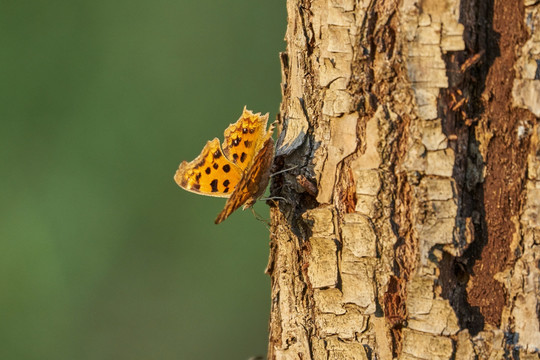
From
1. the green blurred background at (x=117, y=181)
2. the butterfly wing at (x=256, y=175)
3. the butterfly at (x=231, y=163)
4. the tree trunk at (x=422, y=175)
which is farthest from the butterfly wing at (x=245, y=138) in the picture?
the green blurred background at (x=117, y=181)

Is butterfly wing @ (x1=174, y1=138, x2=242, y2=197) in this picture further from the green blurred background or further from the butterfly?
the green blurred background

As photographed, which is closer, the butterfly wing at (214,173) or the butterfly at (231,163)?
the butterfly at (231,163)

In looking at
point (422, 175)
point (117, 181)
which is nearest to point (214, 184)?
point (422, 175)

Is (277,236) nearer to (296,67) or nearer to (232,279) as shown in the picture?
(296,67)

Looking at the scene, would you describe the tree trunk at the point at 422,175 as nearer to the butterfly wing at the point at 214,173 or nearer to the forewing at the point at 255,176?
the forewing at the point at 255,176

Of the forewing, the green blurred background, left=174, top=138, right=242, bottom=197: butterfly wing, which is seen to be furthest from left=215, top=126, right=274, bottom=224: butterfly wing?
the green blurred background

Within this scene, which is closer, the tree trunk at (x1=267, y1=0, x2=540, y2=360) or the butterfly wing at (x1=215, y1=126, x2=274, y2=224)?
the tree trunk at (x1=267, y1=0, x2=540, y2=360)

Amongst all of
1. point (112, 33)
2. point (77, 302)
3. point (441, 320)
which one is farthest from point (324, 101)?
point (112, 33)
